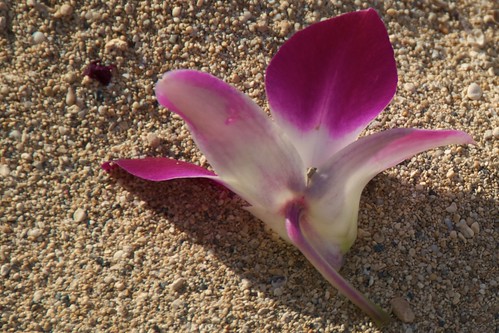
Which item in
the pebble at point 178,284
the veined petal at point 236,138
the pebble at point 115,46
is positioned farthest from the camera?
the pebble at point 115,46

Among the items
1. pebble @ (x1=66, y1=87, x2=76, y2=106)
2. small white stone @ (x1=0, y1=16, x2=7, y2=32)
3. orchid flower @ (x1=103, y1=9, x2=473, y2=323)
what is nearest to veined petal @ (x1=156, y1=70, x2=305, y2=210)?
orchid flower @ (x1=103, y1=9, x2=473, y2=323)

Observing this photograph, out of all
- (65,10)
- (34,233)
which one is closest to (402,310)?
(34,233)

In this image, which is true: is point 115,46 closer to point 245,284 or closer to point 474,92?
point 245,284

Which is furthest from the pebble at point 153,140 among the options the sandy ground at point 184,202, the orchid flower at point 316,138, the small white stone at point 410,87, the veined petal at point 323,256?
the small white stone at point 410,87

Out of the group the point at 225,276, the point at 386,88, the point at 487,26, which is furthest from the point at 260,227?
the point at 487,26

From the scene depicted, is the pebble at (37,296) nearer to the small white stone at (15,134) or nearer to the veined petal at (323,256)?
the small white stone at (15,134)

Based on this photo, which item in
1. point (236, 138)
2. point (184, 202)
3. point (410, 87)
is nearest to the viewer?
point (236, 138)
